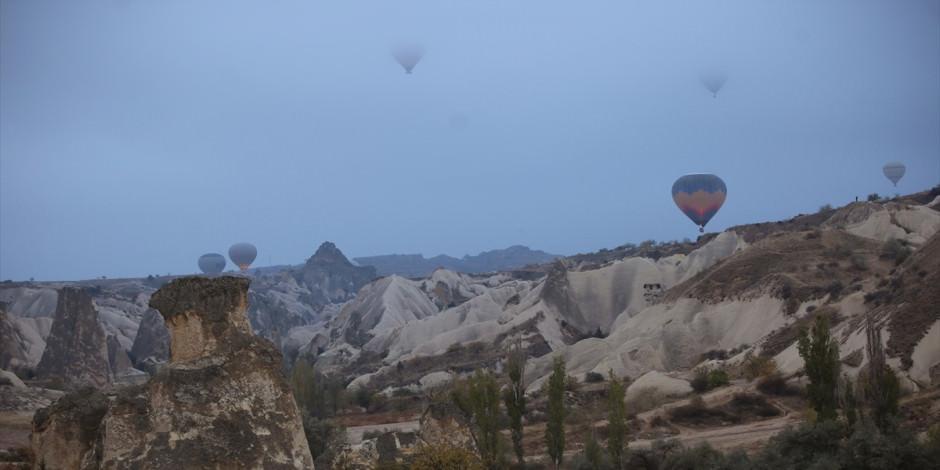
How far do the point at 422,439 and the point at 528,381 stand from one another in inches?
1185

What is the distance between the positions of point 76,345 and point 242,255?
10035 cm

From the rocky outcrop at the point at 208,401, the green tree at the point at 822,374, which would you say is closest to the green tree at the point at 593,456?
the green tree at the point at 822,374

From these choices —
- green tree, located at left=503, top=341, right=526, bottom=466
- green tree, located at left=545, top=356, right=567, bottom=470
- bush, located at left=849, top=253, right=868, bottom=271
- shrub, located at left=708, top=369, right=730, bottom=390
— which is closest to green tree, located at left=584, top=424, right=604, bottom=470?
green tree, located at left=545, top=356, right=567, bottom=470

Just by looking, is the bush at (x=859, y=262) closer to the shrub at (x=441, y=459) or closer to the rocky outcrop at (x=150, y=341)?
the shrub at (x=441, y=459)

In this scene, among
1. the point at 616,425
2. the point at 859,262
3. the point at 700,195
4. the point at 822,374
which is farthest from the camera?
the point at 700,195

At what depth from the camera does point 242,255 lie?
148625 mm

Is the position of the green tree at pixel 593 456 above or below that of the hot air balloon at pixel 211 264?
below

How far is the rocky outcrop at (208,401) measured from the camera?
8.83 metres

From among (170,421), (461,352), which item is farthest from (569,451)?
(461,352)

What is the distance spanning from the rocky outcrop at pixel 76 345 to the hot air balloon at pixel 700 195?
160ft

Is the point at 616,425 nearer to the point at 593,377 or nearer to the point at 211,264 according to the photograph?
the point at 593,377

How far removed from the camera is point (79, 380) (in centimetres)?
4716

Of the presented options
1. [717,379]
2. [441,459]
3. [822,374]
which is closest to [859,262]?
[717,379]

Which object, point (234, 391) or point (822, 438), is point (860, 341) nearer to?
point (822, 438)
